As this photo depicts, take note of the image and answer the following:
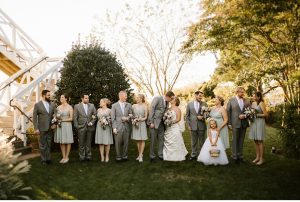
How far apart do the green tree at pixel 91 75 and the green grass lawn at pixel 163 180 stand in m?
2.53

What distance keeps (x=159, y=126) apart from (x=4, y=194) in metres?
4.74

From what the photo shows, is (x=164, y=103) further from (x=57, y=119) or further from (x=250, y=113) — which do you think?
(x=57, y=119)

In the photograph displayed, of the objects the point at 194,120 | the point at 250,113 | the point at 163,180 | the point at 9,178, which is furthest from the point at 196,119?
the point at 9,178

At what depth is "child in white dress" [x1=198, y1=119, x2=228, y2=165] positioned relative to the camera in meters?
8.36

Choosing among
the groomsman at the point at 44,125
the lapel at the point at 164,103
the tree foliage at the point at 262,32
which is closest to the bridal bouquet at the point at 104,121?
the groomsman at the point at 44,125

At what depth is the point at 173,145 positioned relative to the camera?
29.9 feet

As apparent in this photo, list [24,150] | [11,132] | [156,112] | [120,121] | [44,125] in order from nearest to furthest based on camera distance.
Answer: [44,125] < [120,121] < [156,112] < [24,150] < [11,132]

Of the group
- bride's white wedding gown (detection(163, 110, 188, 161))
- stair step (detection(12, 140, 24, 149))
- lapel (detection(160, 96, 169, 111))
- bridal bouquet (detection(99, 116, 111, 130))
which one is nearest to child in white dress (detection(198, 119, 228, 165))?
bride's white wedding gown (detection(163, 110, 188, 161))

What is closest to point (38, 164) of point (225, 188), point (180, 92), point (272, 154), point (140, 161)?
point (140, 161)

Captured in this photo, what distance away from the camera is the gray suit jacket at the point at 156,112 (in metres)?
8.92

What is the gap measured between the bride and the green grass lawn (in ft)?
1.18

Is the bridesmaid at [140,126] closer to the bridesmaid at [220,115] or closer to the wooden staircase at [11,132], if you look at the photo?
the bridesmaid at [220,115]

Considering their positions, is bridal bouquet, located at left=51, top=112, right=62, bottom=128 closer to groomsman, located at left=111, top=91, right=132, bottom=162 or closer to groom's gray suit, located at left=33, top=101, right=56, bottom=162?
groom's gray suit, located at left=33, top=101, right=56, bottom=162

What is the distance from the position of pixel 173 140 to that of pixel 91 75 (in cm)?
362
